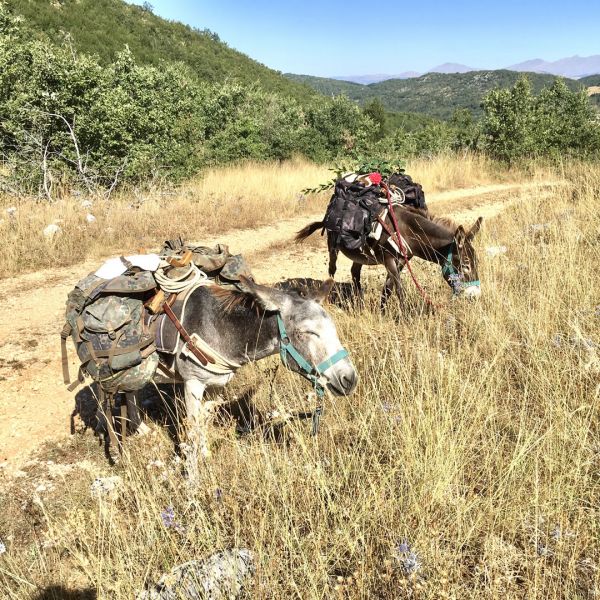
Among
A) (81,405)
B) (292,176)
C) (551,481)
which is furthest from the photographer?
(292,176)

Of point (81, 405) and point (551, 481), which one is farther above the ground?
point (551, 481)

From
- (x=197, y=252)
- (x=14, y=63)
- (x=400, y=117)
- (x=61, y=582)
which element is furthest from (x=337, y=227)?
(x=400, y=117)

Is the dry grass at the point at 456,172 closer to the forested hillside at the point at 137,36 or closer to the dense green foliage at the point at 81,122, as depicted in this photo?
the dense green foliage at the point at 81,122

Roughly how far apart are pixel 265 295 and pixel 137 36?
172ft

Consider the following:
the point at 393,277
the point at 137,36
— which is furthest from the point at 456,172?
the point at 137,36

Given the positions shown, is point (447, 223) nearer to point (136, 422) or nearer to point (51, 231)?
point (136, 422)

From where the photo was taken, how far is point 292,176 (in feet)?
48.6

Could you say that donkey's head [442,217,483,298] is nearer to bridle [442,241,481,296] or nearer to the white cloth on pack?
bridle [442,241,481,296]

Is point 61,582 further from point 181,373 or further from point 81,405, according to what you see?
point 81,405

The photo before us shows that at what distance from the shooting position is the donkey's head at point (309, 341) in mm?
2633

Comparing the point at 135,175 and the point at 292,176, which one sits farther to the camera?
the point at 292,176

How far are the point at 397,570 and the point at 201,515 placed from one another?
3.11 ft

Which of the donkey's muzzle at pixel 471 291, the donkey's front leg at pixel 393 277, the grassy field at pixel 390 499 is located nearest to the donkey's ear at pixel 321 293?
the grassy field at pixel 390 499

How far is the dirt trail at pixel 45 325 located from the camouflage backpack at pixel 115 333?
145 centimetres
